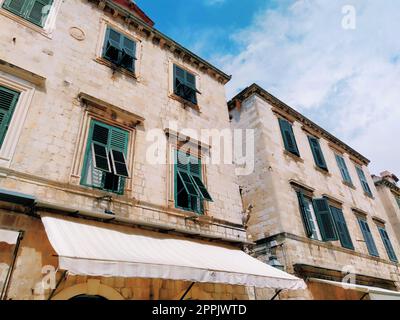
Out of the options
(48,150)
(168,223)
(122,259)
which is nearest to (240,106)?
(168,223)

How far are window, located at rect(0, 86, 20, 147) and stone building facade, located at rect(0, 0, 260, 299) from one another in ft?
0.06

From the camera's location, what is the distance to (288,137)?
508 inches

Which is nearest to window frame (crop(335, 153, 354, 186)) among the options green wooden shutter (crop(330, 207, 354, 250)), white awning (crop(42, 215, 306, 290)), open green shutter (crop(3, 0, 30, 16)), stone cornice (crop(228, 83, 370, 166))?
stone cornice (crop(228, 83, 370, 166))

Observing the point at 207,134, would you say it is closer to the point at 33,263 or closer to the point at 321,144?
the point at 33,263

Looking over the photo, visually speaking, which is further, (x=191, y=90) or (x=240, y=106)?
(x=240, y=106)

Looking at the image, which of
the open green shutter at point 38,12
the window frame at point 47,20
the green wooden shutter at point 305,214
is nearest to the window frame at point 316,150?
the green wooden shutter at point 305,214

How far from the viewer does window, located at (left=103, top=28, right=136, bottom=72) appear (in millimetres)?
8172

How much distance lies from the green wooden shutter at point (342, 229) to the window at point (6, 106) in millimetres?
11688

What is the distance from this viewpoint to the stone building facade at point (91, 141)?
4.88 m

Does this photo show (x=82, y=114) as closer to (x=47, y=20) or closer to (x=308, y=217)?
(x=47, y=20)

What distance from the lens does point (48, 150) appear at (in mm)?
5762

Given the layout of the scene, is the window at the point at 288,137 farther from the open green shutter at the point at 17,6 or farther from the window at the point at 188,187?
the open green shutter at the point at 17,6

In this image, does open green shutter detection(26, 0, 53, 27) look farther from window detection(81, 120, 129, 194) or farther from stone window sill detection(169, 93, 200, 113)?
stone window sill detection(169, 93, 200, 113)

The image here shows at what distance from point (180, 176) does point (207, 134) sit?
7.74 feet
